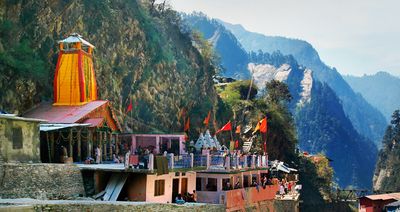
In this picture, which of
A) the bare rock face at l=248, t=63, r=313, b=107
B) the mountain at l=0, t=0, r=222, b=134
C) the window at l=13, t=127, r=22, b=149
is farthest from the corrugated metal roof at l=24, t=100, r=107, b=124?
the bare rock face at l=248, t=63, r=313, b=107

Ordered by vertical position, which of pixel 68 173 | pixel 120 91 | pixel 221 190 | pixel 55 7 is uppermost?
pixel 55 7

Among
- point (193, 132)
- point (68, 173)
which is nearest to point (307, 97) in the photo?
point (193, 132)

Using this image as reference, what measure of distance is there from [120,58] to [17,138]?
79.8 feet

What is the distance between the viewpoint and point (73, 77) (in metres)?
33.2

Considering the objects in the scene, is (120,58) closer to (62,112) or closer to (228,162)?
(62,112)

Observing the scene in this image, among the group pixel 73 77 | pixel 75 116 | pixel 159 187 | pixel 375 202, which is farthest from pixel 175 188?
pixel 375 202

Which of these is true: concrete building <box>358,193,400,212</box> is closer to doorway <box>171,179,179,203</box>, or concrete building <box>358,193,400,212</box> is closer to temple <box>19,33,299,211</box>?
temple <box>19,33,299,211</box>

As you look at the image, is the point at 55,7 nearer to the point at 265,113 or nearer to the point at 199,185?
the point at 199,185

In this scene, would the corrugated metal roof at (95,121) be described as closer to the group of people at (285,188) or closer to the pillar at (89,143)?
the pillar at (89,143)

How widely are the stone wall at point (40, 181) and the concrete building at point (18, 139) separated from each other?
830 mm

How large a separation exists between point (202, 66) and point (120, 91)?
55.4ft

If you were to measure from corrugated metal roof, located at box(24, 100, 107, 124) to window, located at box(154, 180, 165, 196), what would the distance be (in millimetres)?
5853

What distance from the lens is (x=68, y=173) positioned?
23.5 m

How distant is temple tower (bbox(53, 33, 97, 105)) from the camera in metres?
32.8
